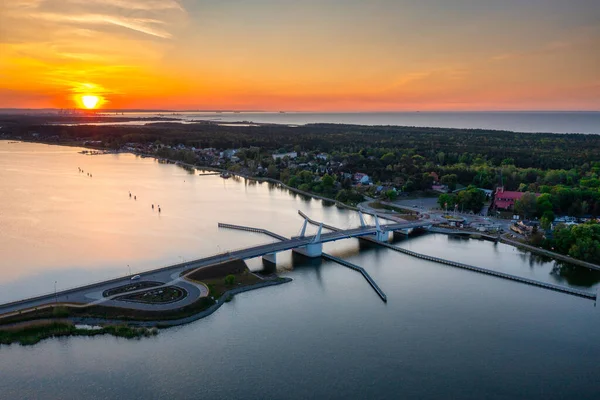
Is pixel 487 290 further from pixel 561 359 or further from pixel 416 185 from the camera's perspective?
pixel 416 185

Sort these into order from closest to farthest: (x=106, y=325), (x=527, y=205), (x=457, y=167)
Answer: (x=106, y=325), (x=527, y=205), (x=457, y=167)

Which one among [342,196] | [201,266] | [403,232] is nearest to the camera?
[201,266]

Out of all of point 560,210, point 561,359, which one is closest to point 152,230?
point 561,359

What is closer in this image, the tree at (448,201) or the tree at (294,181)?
the tree at (448,201)

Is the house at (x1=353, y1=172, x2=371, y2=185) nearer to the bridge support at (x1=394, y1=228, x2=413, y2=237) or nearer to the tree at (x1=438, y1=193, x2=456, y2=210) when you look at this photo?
the tree at (x1=438, y1=193, x2=456, y2=210)

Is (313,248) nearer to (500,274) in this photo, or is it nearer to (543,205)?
(500,274)

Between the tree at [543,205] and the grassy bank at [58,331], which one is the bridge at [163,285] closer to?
the grassy bank at [58,331]

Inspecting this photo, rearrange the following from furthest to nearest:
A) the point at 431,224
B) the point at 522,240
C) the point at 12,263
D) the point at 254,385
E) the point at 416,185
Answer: the point at 416,185 → the point at 431,224 → the point at 522,240 → the point at 12,263 → the point at 254,385

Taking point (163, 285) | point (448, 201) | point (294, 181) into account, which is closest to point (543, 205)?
point (448, 201)

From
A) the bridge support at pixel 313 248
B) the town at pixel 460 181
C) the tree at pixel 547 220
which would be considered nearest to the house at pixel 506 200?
the town at pixel 460 181
